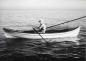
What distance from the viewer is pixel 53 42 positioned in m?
2.38

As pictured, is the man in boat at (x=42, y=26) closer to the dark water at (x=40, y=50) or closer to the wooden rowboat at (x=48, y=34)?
the wooden rowboat at (x=48, y=34)

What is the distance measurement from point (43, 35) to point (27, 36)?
0.30m

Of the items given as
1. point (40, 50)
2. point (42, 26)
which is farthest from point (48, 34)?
point (40, 50)

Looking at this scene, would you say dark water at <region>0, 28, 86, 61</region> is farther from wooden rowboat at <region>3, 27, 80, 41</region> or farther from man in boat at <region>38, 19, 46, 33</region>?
man in boat at <region>38, 19, 46, 33</region>

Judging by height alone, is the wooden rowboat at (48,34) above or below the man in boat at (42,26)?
below

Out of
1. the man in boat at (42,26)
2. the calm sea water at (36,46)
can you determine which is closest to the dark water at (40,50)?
the calm sea water at (36,46)

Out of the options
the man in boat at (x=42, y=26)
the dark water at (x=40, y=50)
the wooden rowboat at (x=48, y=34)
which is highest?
the man in boat at (x=42, y=26)

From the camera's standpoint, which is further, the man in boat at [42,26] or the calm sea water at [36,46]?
the man in boat at [42,26]

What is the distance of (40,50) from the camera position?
84.4 inches

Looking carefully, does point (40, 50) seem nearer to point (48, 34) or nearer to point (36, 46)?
point (36, 46)

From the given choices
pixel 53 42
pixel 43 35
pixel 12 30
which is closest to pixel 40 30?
pixel 43 35

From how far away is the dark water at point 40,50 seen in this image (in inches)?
77.9

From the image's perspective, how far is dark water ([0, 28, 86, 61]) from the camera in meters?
1.98

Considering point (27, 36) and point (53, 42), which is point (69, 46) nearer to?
point (53, 42)
